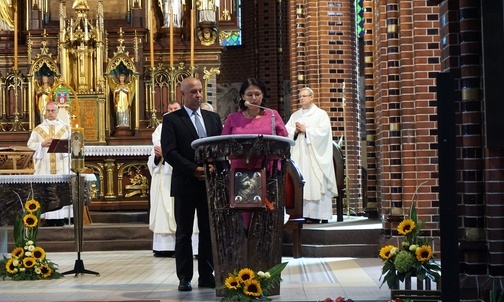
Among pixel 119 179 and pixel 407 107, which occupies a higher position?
pixel 407 107

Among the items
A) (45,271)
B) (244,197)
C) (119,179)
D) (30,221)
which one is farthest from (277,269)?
(119,179)

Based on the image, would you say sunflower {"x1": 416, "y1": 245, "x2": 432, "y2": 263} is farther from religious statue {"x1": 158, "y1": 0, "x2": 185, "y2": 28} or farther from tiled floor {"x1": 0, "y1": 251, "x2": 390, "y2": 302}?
religious statue {"x1": 158, "y1": 0, "x2": 185, "y2": 28}

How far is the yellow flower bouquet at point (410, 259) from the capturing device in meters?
7.60

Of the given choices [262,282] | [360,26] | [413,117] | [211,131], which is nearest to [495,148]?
[262,282]

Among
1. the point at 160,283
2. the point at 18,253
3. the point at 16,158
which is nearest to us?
the point at 160,283

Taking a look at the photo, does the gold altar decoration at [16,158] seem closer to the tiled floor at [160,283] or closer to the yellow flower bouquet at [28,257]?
the tiled floor at [160,283]

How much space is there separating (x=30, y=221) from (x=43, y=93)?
6445 mm

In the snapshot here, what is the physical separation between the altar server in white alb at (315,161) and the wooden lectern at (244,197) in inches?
236

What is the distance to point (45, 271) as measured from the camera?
10.4 meters

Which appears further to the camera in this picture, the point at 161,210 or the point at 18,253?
the point at 161,210

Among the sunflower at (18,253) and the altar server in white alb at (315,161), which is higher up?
the altar server in white alb at (315,161)

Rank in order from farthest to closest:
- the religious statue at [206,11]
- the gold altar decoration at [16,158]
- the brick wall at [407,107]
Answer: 1. the religious statue at [206,11]
2. the gold altar decoration at [16,158]
3. the brick wall at [407,107]

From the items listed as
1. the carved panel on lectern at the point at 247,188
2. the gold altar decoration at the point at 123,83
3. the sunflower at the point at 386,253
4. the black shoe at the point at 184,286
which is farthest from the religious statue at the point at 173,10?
the sunflower at the point at 386,253

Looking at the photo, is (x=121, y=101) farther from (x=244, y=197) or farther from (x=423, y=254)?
(x=423, y=254)
